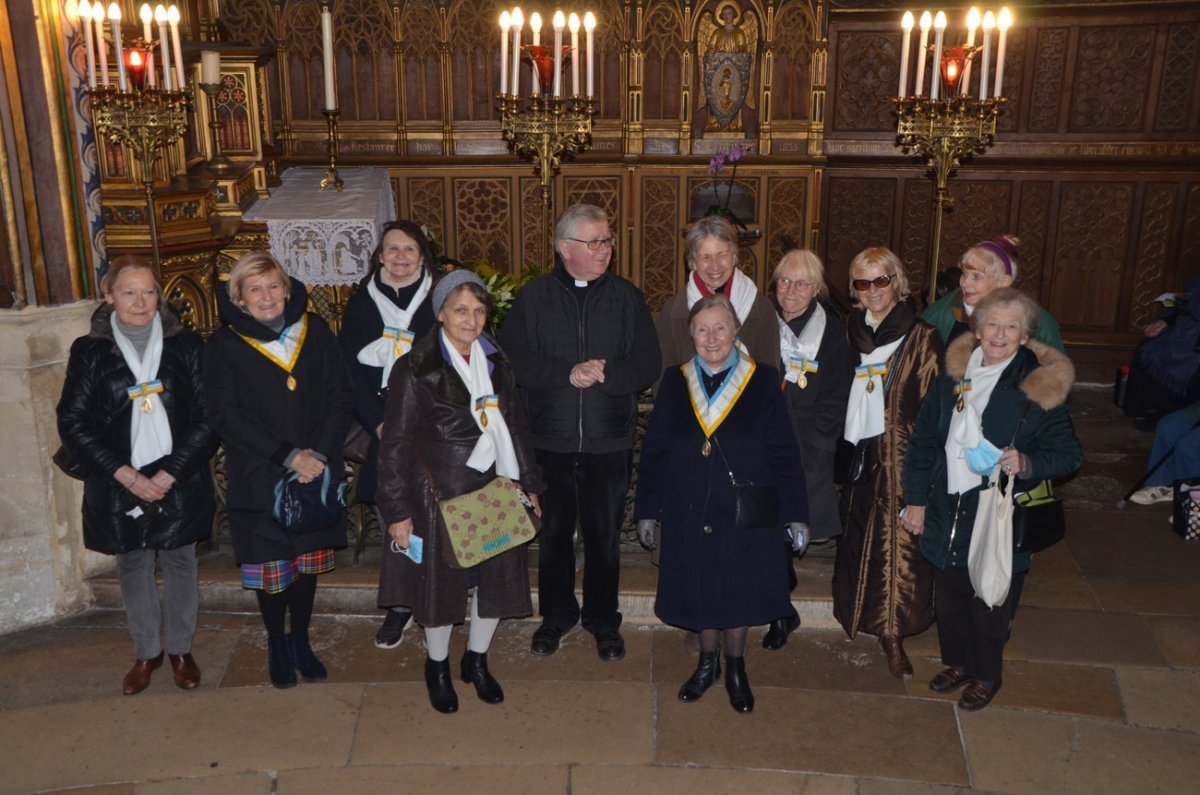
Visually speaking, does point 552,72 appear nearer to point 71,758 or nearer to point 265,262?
point 265,262

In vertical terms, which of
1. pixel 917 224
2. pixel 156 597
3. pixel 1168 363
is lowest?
pixel 156 597

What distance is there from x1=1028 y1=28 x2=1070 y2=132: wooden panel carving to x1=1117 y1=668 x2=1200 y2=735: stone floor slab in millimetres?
5765

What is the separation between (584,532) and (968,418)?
1.79 meters

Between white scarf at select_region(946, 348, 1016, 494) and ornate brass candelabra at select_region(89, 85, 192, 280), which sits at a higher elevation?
ornate brass candelabra at select_region(89, 85, 192, 280)

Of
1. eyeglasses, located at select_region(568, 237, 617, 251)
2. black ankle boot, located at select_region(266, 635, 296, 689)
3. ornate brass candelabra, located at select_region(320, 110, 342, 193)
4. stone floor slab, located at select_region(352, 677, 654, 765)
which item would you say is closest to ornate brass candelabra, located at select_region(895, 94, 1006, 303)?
eyeglasses, located at select_region(568, 237, 617, 251)

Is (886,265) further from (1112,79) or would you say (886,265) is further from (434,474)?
(1112,79)

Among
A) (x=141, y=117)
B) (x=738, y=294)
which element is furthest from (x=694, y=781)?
(x=141, y=117)

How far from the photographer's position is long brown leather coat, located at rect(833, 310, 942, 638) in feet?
15.0

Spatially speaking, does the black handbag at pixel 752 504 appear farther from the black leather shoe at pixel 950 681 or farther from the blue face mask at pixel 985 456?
the black leather shoe at pixel 950 681

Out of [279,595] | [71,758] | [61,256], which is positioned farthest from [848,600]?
[61,256]

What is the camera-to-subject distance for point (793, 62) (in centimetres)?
934

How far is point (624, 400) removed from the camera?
476cm

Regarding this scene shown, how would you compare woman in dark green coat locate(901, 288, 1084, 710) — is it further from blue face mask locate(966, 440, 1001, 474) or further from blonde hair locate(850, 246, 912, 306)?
blonde hair locate(850, 246, 912, 306)

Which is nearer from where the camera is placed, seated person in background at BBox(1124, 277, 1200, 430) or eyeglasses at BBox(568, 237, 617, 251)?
eyeglasses at BBox(568, 237, 617, 251)
